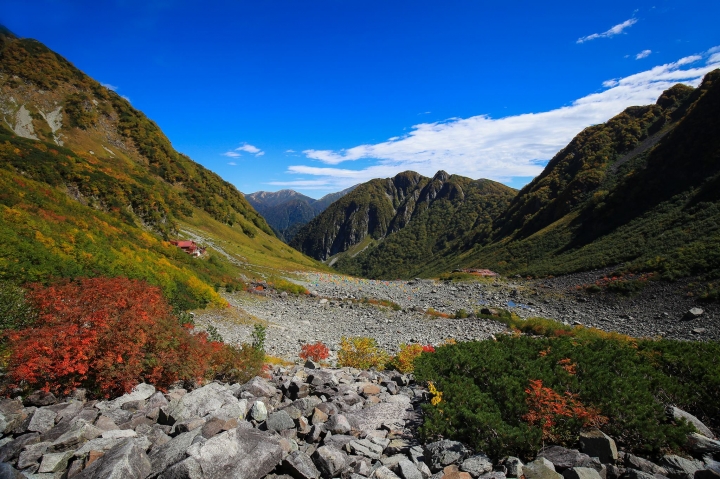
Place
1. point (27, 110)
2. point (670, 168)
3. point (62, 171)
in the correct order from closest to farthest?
point (62, 171), point (27, 110), point (670, 168)

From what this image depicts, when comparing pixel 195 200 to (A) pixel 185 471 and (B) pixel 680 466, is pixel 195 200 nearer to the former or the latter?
(A) pixel 185 471

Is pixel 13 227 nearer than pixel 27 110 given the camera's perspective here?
Yes

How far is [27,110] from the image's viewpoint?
57.3 m

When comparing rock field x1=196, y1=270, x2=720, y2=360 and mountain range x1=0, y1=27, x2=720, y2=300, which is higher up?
mountain range x1=0, y1=27, x2=720, y2=300

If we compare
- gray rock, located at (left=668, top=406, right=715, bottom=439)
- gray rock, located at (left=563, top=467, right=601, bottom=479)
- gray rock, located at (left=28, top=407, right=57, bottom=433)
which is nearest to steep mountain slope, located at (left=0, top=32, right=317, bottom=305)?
gray rock, located at (left=28, top=407, right=57, bottom=433)

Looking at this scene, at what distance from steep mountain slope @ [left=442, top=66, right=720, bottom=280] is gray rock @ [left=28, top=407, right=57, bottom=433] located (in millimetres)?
46300

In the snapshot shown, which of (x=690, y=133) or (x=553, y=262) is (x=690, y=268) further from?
(x=690, y=133)

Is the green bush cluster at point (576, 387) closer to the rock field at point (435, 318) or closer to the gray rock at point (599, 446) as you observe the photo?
the gray rock at point (599, 446)

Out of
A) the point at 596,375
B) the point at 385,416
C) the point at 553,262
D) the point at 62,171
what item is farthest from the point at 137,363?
the point at 553,262

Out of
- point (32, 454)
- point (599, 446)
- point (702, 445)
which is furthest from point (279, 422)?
point (702, 445)

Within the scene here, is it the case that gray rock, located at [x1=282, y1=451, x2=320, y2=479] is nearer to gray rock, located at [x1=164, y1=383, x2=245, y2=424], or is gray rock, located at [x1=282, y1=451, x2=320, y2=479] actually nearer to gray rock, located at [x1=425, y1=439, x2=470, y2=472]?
gray rock, located at [x1=164, y1=383, x2=245, y2=424]

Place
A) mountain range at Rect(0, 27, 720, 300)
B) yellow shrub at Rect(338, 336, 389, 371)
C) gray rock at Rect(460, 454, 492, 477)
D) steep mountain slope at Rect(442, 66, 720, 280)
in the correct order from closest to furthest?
1. gray rock at Rect(460, 454, 492, 477)
2. yellow shrub at Rect(338, 336, 389, 371)
3. mountain range at Rect(0, 27, 720, 300)
4. steep mountain slope at Rect(442, 66, 720, 280)

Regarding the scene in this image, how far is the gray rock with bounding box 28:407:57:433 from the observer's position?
5949 mm

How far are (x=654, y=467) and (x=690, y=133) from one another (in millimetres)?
91376
